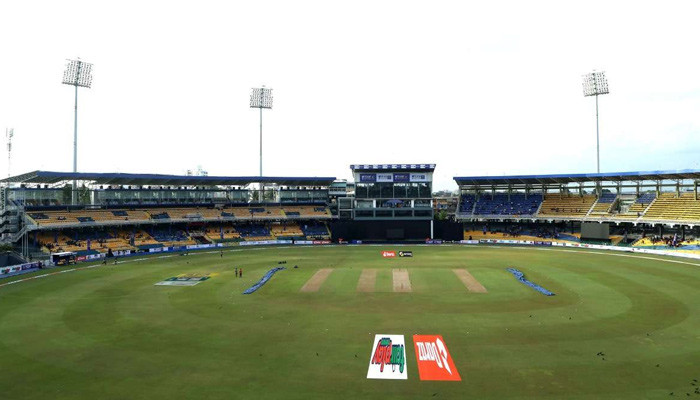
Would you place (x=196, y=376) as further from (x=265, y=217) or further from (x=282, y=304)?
(x=265, y=217)

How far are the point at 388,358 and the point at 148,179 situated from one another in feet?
245

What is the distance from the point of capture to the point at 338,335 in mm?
25422

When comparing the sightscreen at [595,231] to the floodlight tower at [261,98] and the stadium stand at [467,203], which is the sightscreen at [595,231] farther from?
the floodlight tower at [261,98]

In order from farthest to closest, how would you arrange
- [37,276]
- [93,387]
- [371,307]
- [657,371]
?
[37,276] < [371,307] < [657,371] < [93,387]

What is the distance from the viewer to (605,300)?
33.5m

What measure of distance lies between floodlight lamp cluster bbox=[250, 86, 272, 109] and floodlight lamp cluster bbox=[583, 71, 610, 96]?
72142 millimetres

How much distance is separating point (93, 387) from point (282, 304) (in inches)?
633

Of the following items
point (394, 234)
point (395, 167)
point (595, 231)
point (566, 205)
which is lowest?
point (394, 234)

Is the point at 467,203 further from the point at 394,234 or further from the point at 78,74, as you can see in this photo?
the point at 78,74

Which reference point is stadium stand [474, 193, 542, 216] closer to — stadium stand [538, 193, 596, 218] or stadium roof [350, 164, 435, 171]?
stadium stand [538, 193, 596, 218]

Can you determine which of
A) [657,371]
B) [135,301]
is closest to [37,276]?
[135,301]

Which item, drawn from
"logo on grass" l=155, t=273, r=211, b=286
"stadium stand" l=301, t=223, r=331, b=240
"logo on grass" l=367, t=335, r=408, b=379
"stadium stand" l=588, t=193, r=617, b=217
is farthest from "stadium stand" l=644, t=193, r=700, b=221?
"logo on grass" l=155, t=273, r=211, b=286

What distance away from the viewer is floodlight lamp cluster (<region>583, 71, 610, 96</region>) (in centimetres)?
8744

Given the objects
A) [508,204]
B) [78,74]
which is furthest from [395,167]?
[78,74]
